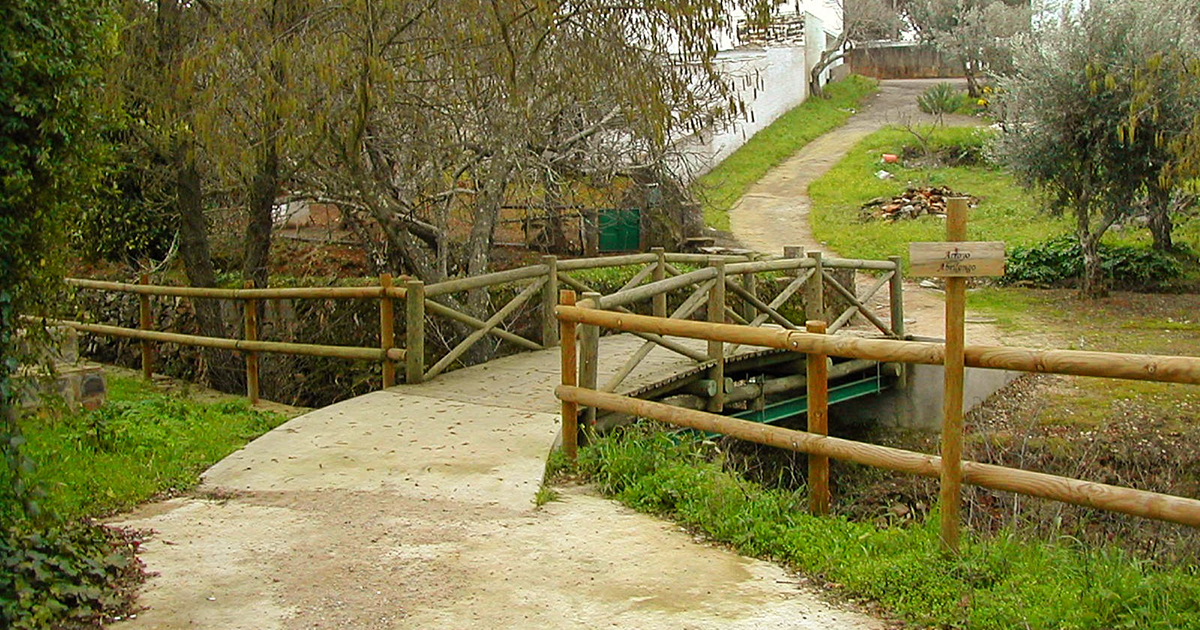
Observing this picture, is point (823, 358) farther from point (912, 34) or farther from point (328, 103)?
point (912, 34)

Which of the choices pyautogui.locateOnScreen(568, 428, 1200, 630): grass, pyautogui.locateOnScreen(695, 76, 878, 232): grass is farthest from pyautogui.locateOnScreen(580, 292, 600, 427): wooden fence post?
pyautogui.locateOnScreen(695, 76, 878, 232): grass

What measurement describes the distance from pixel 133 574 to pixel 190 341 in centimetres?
600

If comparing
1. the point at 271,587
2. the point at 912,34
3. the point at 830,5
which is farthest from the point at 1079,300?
the point at 912,34

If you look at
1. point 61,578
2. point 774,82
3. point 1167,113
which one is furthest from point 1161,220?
point 774,82

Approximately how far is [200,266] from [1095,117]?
1249 centimetres

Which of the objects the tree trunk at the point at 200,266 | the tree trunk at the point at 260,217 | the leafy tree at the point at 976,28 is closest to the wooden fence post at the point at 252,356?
the tree trunk at the point at 260,217

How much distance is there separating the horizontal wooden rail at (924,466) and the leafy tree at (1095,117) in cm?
1199

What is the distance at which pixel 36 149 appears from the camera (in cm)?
454

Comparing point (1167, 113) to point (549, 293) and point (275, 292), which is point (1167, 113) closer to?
point (549, 293)

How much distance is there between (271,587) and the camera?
5.25m

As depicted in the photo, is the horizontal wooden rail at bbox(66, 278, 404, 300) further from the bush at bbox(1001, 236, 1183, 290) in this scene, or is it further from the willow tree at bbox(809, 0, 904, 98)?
the willow tree at bbox(809, 0, 904, 98)

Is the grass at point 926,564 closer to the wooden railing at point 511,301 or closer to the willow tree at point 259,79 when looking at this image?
the wooden railing at point 511,301

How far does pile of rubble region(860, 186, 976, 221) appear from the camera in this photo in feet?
77.8

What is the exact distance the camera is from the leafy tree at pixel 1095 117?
55.5 ft
